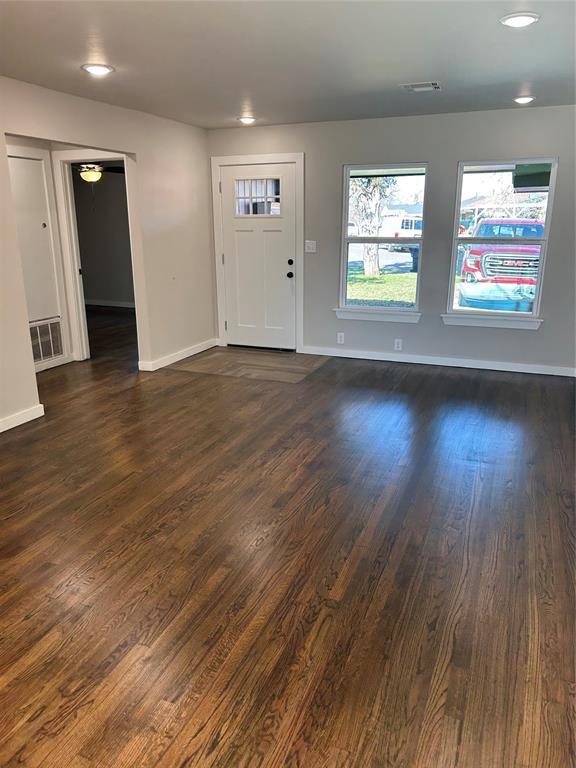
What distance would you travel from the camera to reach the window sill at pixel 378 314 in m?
5.88

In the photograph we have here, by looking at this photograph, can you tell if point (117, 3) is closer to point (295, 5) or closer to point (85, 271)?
point (295, 5)

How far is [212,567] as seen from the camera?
2484 mm

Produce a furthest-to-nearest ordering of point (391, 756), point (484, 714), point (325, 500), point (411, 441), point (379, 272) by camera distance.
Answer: point (379, 272) → point (411, 441) → point (325, 500) → point (484, 714) → point (391, 756)

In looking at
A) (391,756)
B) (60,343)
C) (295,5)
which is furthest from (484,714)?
(60,343)

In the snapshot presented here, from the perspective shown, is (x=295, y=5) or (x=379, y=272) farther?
(x=379, y=272)

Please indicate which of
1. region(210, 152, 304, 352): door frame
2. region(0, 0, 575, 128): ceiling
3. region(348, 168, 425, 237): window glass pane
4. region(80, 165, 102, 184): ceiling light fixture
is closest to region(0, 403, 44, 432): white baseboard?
region(0, 0, 575, 128): ceiling

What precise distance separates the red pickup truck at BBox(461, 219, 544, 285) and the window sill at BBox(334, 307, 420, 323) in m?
0.67

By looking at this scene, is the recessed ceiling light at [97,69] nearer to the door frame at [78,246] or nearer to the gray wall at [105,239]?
the door frame at [78,246]

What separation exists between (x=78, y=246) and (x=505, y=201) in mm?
4521

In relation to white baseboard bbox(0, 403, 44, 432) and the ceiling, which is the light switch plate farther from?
white baseboard bbox(0, 403, 44, 432)

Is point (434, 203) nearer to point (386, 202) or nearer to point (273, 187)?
point (386, 202)

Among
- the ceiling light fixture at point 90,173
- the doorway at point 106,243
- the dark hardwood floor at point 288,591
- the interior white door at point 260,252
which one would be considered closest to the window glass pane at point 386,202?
the interior white door at point 260,252

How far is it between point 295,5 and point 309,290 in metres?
3.75

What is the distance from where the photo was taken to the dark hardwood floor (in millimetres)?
1673
